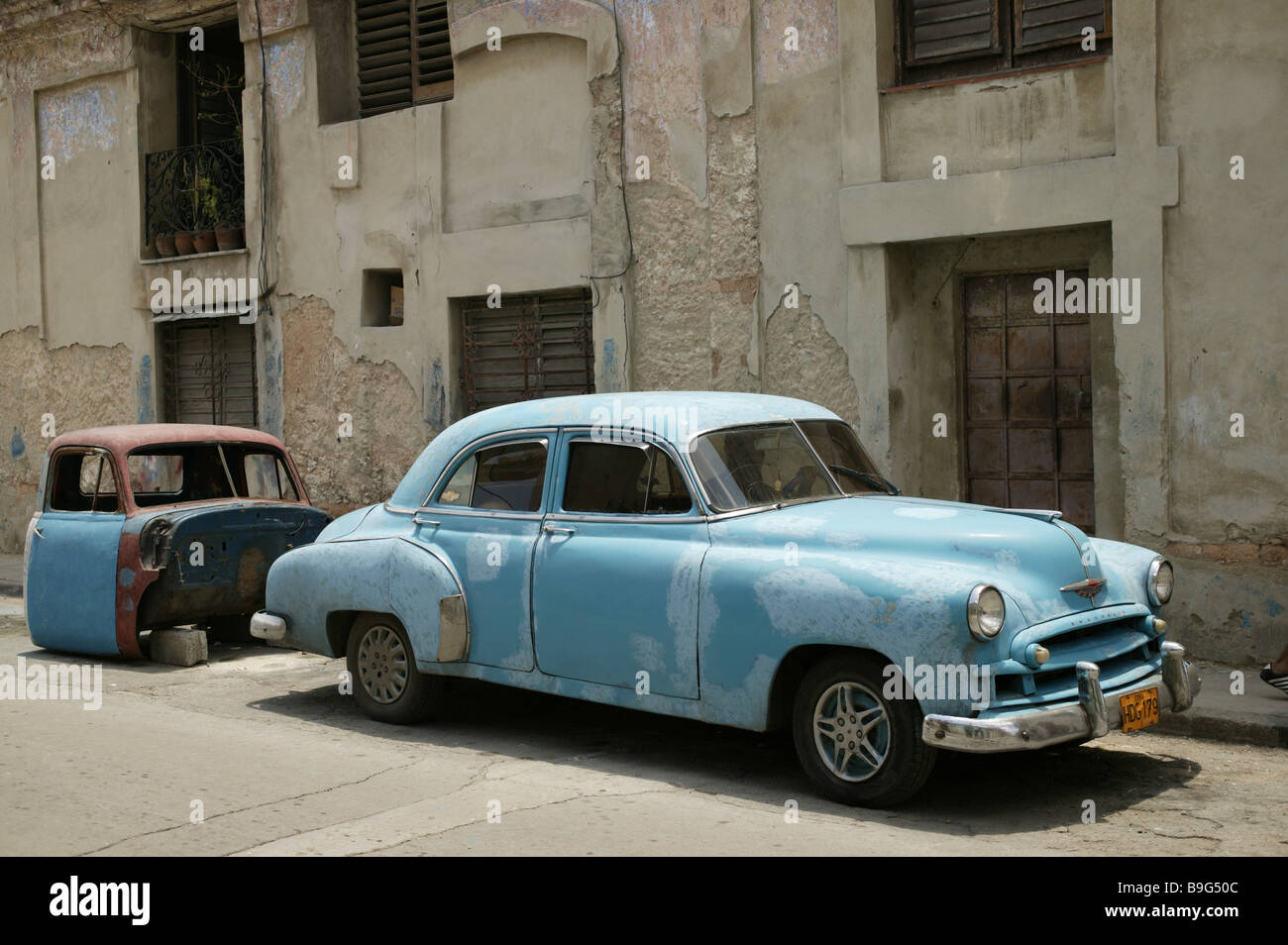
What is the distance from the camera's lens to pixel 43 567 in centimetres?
979

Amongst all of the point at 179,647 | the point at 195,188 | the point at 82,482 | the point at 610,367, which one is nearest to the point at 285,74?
the point at 195,188

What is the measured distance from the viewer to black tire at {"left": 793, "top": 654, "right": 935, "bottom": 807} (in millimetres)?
5621

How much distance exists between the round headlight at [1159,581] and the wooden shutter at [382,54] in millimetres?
9640

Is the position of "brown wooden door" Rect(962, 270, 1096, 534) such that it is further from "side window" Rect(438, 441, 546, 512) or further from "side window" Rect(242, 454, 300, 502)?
"side window" Rect(242, 454, 300, 502)

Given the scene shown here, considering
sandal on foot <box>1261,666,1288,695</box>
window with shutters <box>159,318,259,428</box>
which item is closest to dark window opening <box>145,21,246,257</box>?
window with shutters <box>159,318,259,428</box>

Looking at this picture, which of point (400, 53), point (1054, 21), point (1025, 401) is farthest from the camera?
point (400, 53)

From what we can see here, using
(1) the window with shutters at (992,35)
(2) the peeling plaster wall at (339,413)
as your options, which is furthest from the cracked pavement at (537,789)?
(2) the peeling plaster wall at (339,413)

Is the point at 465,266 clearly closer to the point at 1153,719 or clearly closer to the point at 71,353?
the point at 71,353

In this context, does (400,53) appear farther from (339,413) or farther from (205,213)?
(339,413)

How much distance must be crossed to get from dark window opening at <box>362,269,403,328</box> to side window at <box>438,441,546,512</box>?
671 centimetres

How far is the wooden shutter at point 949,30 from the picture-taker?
10008 mm

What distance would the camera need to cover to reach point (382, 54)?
1396cm

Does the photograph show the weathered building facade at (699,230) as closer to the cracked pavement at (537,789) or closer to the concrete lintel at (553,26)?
the concrete lintel at (553,26)

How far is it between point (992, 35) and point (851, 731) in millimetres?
6148
